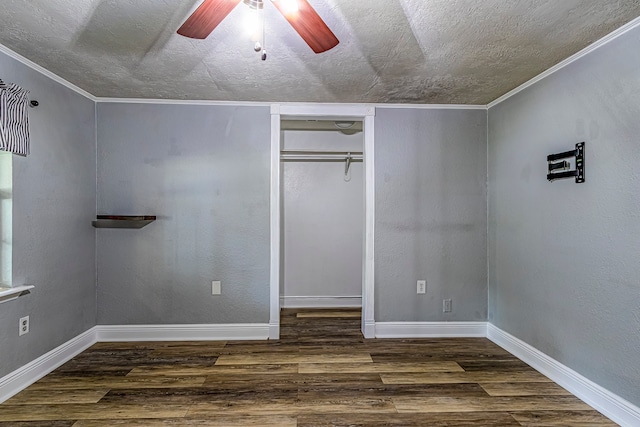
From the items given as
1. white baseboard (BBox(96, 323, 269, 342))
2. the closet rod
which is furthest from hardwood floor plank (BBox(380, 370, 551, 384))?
the closet rod

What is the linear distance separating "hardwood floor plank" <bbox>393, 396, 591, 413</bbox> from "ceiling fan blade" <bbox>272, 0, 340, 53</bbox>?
210 centimetres

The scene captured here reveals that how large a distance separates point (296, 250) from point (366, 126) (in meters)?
1.88

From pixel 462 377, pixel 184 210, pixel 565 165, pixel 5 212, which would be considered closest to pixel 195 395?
pixel 184 210

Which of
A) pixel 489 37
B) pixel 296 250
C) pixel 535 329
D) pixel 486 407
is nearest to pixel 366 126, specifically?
pixel 489 37

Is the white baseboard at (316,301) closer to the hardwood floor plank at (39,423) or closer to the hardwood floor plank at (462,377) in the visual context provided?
the hardwood floor plank at (462,377)

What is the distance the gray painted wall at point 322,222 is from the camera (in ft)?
14.6

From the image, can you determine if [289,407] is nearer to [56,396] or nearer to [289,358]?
[289,358]

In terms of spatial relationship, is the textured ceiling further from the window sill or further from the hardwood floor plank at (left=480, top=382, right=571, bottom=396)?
the hardwood floor plank at (left=480, top=382, right=571, bottom=396)

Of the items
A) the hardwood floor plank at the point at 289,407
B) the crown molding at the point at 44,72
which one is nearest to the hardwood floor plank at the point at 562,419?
the hardwood floor plank at the point at 289,407

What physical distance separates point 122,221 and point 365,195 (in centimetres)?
221

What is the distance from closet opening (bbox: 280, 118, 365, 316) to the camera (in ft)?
14.6

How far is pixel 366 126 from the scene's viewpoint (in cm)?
334

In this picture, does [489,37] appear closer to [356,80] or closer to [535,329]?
[356,80]

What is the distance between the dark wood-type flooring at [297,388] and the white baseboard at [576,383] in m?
0.06
